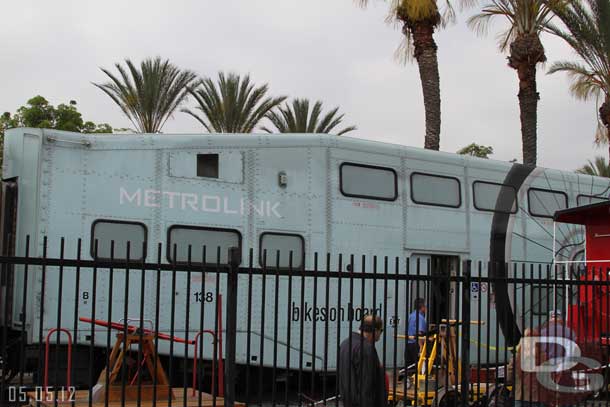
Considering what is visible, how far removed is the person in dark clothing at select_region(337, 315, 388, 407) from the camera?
20.9 ft

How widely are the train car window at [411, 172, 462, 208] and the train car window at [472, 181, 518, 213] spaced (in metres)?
0.46

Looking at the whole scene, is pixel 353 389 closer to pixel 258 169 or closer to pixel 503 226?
pixel 258 169

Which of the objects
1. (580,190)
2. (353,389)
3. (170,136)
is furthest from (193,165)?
(580,190)

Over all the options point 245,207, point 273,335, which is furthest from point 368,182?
point 273,335

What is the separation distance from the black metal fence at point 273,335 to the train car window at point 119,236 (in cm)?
27

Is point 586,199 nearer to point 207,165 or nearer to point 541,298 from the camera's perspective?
point 541,298

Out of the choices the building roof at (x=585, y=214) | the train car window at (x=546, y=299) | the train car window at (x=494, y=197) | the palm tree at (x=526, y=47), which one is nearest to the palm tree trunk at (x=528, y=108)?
the palm tree at (x=526, y=47)

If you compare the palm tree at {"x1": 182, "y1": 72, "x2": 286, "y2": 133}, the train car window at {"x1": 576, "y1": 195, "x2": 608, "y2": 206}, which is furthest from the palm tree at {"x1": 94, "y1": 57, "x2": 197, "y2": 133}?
the train car window at {"x1": 576, "y1": 195, "x2": 608, "y2": 206}

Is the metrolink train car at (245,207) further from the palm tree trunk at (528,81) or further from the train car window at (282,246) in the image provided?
the palm tree trunk at (528,81)

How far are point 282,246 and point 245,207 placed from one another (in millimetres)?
800

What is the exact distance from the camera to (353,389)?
645 centimetres

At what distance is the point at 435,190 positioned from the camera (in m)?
12.8

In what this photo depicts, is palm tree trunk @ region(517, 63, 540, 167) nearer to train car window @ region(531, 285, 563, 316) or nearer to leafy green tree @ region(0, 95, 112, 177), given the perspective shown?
train car window @ region(531, 285, 563, 316)

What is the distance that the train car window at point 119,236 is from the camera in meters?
10.1
